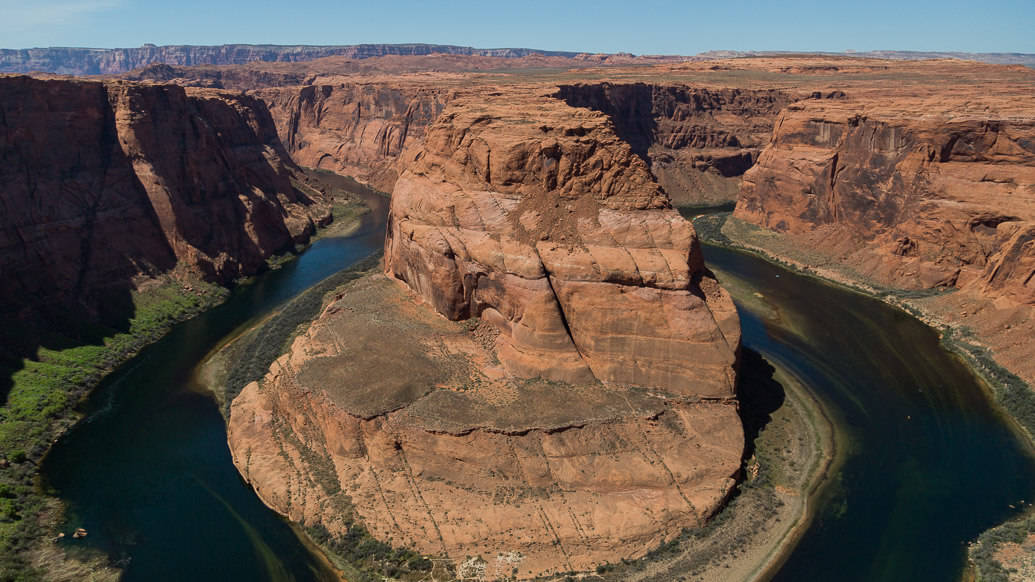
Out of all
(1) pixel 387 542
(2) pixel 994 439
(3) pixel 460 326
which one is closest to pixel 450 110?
(3) pixel 460 326

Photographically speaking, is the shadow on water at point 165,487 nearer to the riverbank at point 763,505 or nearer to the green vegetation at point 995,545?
the riverbank at point 763,505

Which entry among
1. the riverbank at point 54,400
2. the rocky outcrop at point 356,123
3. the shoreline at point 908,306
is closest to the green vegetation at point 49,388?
the riverbank at point 54,400

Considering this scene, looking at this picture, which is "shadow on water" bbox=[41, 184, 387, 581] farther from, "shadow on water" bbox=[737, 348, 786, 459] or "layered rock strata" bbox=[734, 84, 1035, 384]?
"layered rock strata" bbox=[734, 84, 1035, 384]

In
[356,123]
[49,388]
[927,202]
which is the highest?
[356,123]

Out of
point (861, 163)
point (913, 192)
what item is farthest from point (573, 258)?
point (861, 163)

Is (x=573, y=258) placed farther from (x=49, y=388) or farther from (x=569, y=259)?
(x=49, y=388)

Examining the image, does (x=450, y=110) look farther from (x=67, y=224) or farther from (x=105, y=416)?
(x=67, y=224)

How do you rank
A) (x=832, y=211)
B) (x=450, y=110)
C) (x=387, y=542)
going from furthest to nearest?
(x=832, y=211)
(x=450, y=110)
(x=387, y=542)
